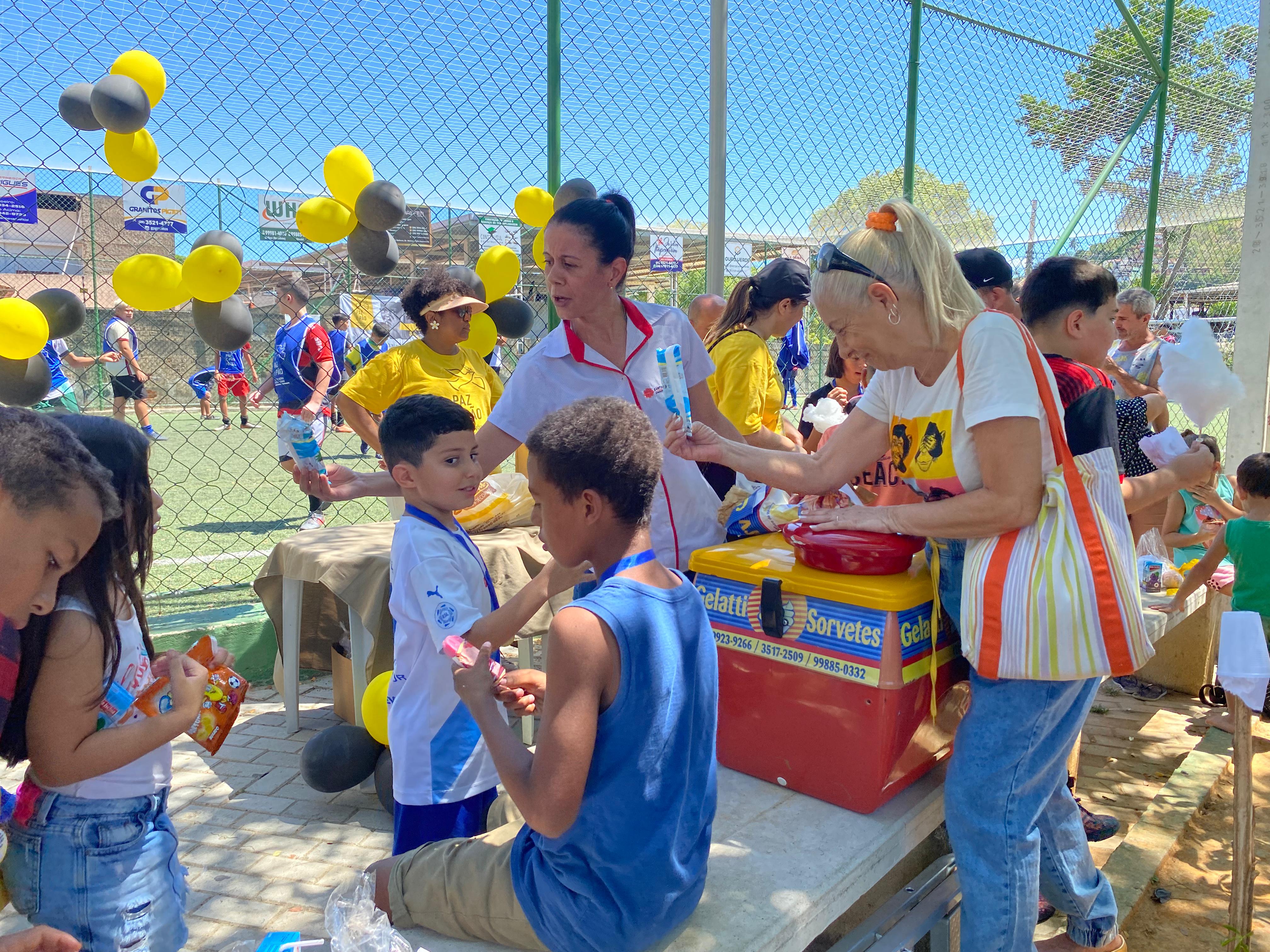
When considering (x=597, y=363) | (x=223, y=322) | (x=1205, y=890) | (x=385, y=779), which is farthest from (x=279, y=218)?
(x=1205, y=890)

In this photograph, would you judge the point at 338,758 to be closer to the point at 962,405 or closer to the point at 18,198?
the point at 962,405

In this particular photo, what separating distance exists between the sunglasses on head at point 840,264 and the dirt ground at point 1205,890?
231 cm

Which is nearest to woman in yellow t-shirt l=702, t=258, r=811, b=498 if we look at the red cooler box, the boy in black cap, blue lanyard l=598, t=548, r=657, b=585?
the boy in black cap

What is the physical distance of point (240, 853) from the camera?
3.03m

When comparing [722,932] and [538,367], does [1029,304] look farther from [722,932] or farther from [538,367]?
[722,932]

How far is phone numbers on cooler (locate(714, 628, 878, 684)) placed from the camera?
199 cm

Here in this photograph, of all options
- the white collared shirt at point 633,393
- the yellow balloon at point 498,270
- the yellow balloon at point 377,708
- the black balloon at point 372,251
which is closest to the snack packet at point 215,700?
the white collared shirt at point 633,393

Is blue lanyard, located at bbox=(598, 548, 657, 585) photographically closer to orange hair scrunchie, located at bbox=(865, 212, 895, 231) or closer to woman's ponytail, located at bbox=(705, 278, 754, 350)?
orange hair scrunchie, located at bbox=(865, 212, 895, 231)

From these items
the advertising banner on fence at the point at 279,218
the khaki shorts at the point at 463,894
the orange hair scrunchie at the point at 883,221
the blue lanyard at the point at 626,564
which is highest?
the advertising banner on fence at the point at 279,218

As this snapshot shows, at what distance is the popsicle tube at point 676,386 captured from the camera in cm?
230

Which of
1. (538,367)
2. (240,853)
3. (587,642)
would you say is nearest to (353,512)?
(240,853)

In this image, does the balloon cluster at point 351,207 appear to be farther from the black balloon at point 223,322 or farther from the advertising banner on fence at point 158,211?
the advertising banner on fence at point 158,211

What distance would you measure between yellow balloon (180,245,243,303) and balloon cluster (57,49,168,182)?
0.48m

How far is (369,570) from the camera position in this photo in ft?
11.3
